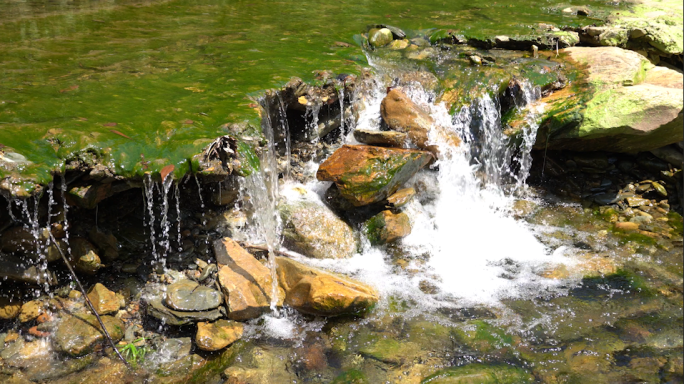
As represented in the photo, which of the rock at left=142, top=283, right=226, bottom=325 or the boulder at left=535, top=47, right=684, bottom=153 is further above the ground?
the boulder at left=535, top=47, right=684, bottom=153

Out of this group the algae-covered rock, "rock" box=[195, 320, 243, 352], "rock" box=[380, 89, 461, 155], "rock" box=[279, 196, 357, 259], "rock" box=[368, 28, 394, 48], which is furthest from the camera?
"rock" box=[368, 28, 394, 48]

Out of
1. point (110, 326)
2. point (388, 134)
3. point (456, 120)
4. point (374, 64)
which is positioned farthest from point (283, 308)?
point (374, 64)

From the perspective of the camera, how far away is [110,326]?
205 inches

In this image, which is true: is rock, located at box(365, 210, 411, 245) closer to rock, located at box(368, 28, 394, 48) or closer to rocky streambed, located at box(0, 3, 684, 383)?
rocky streambed, located at box(0, 3, 684, 383)

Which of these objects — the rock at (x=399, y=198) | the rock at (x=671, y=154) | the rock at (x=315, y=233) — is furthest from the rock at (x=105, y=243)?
the rock at (x=671, y=154)

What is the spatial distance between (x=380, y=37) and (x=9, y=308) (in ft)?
24.7

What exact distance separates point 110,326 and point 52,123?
2328 millimetres

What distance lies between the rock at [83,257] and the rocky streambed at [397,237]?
0.02m

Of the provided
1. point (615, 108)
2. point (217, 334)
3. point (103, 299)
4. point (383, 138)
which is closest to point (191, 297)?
point (217, 334)

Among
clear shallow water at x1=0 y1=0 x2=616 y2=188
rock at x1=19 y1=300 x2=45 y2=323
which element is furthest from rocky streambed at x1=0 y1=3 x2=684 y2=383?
clear shallow water at x1=0 y1=0 x2=616 y2=188

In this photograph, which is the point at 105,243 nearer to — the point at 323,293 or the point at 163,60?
the point at 323,293

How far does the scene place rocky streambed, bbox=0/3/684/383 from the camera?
5023 millimetres

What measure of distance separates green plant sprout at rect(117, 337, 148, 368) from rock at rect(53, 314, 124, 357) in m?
0.16

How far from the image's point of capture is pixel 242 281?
5734 mm
